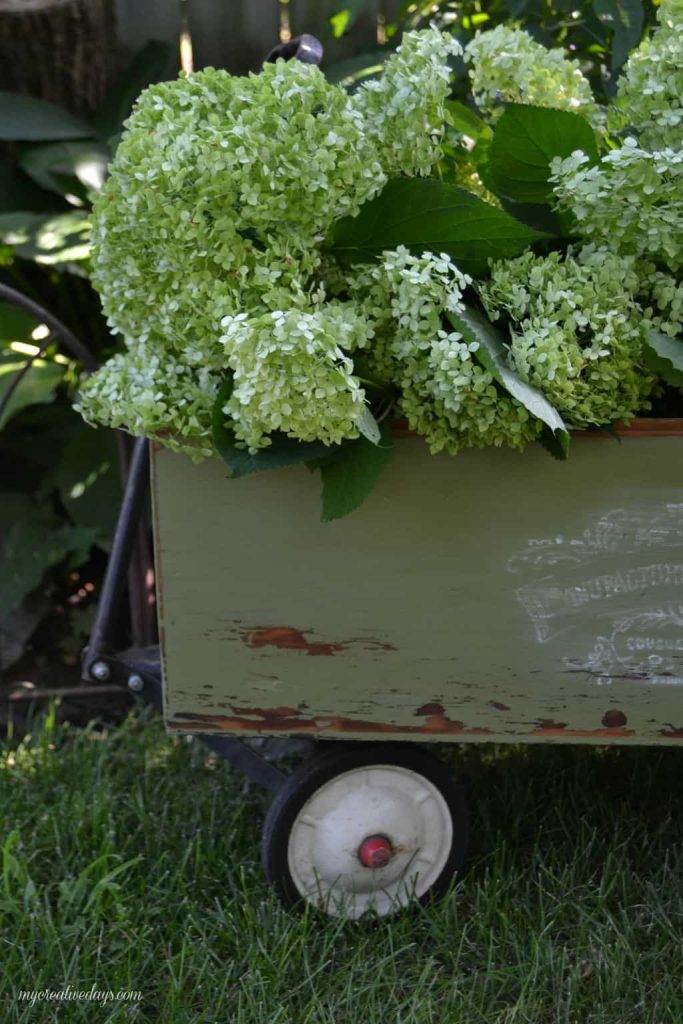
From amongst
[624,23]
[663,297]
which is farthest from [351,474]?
[624,23]

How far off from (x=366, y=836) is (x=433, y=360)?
0.71m

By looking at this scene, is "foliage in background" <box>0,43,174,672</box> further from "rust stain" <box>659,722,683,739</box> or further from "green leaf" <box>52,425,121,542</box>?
"rust stain" <box>659,722,683,739</box>

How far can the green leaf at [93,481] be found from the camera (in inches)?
91.8

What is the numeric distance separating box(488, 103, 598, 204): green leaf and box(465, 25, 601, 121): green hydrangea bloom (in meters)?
0.10

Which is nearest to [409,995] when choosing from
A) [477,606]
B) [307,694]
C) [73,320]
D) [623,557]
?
[307,694]

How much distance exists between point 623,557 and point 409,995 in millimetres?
631

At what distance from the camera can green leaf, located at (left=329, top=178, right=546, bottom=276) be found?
4.21ft

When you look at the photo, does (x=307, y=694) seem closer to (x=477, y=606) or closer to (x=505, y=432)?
(x=477, y=606)

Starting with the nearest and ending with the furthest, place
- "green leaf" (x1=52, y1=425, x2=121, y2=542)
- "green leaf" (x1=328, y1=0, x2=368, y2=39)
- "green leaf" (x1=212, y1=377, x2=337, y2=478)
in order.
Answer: "green leaf" (x1=212, y1=377, x2=337, y2=478) → "green leaf" (x1=328, y1=0, x2=368, y2=39) → "green leaf" (x1=52, y1=425, x2=121, y2=542)

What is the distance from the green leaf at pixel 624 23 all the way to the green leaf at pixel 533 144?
44 centimetres

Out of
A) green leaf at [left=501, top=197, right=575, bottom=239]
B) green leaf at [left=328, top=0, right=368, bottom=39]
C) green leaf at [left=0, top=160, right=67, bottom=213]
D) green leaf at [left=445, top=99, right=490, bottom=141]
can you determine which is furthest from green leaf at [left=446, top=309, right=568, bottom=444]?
green leaf at [left=0, top=160, right=67, bottom=213]

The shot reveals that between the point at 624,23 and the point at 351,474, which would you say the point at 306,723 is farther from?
the point at 624,23

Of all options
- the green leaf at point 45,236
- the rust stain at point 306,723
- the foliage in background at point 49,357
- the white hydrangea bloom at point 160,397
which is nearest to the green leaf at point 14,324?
the foliage in background at point 49,357

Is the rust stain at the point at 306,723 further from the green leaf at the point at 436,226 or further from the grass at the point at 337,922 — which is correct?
the green leaf at the point at 436,226
